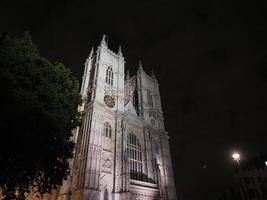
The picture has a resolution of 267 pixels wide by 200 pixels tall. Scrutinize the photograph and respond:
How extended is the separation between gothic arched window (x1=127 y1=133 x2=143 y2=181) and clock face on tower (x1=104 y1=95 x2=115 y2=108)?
19.2ft

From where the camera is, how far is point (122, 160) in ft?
91.0

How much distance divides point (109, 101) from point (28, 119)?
2332 cm

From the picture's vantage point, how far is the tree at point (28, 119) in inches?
400

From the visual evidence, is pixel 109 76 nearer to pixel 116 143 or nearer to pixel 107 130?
pixel 107 130

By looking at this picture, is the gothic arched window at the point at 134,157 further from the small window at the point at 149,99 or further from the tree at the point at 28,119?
the tree at the point at 28,119

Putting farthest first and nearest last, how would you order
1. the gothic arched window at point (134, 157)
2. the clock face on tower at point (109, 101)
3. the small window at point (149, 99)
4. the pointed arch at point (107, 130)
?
the small window at point (149, 99) < the clock face on tower at point (109, 101) < the pointed arch at point (107, 130) < the gothic arched window at point (134, 157)

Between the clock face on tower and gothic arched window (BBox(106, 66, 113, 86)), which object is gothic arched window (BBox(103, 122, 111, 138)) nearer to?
the clock face on tower

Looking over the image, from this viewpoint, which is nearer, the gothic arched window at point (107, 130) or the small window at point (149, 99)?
the gothic arched window at point (107, 130)

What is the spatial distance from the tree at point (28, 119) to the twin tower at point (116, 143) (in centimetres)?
1201

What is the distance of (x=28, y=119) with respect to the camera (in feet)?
34.6

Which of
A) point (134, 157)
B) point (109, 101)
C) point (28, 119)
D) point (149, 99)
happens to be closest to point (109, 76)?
point (109, 101)

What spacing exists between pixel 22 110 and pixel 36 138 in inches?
66.1

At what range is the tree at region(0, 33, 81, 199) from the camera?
10156mm

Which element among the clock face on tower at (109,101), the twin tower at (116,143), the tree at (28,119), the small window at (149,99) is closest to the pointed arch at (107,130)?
the twin tower at (116,143)
